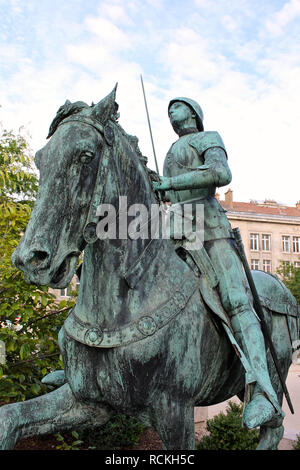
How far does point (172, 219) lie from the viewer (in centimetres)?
291

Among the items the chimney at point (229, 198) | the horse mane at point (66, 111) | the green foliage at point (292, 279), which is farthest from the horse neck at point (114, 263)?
the chimney at point (229, 198)

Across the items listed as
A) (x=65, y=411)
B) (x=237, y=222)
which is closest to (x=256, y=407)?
(x=65, y=411)

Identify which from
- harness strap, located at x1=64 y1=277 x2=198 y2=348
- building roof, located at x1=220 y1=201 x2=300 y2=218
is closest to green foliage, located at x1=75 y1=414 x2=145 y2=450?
harness strap, located at x1=64 y1=277 x2=198 y2=348

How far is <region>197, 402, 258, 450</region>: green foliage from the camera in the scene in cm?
659

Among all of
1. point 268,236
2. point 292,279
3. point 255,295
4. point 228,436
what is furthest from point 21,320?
point 268,236

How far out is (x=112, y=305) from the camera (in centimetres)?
238

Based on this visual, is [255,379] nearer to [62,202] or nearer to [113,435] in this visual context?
[62,202]

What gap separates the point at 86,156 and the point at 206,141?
100 cm

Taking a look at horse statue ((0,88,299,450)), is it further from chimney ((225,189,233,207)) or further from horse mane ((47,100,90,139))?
chimney ((225,189,233,207))

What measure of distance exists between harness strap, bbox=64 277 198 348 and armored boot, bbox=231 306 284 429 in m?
0.46

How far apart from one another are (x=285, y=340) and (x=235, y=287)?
38.3 inches

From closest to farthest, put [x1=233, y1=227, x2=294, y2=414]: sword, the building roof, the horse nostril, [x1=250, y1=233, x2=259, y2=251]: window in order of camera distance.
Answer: the horse nostril
[x1=233, y1=227, x2=294, y2=414]: sword
[x1=250, y1=233, x2=259, y2=251]: window
the building roof

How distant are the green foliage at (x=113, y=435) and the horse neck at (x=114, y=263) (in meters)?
5.00

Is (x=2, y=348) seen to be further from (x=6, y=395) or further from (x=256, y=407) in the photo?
(x=256, y=407)
